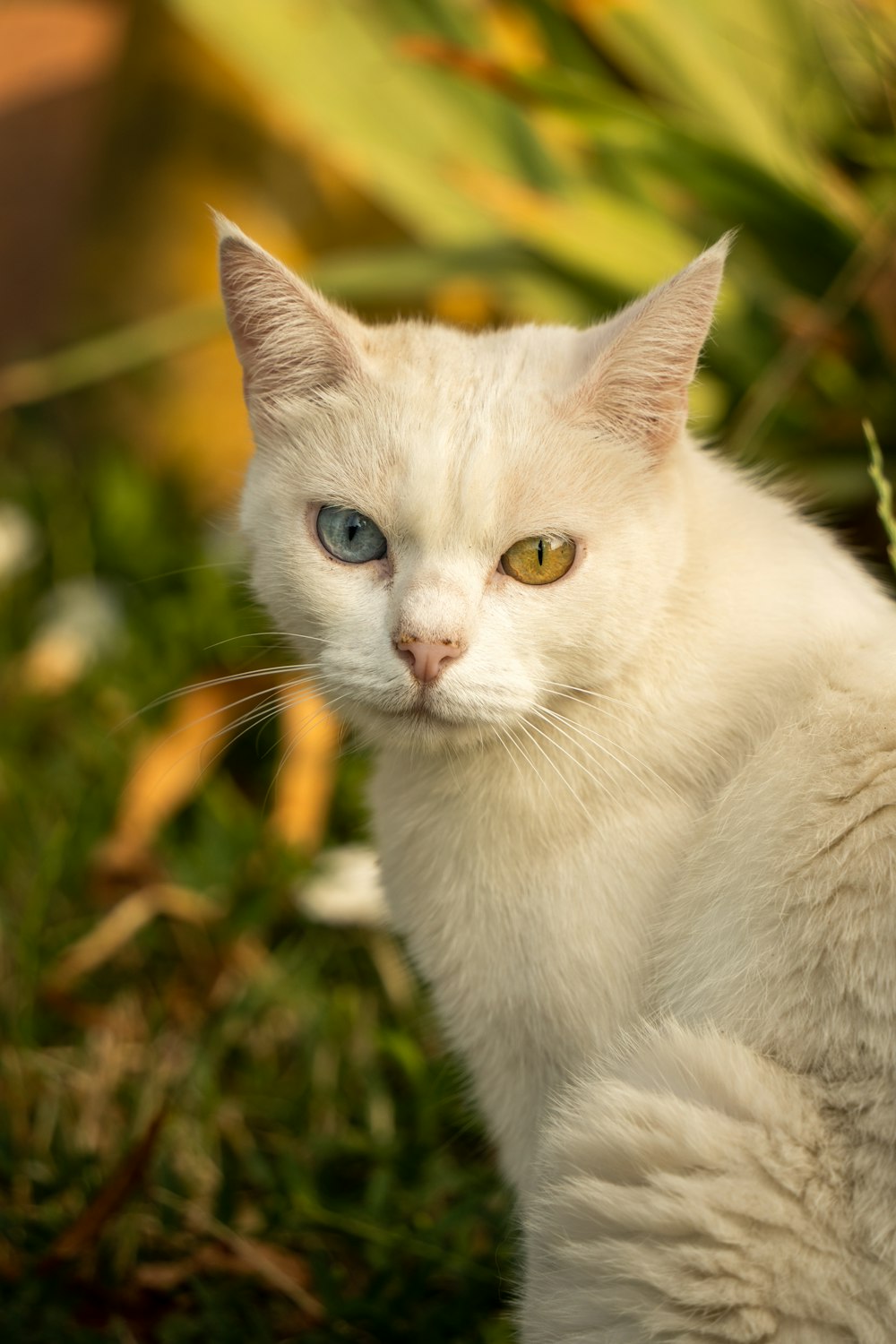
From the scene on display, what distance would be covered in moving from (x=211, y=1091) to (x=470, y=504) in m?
0.86

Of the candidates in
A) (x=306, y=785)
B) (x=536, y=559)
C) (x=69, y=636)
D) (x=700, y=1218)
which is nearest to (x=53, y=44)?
(x=69, y=636)

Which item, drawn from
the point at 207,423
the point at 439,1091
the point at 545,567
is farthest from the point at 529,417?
the point at 207,423

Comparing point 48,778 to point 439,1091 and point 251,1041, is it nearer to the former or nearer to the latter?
point 251,1041

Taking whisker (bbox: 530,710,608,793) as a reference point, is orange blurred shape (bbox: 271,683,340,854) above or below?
below

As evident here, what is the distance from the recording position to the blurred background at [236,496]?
134 centimetres

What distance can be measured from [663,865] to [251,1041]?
78 centimetres

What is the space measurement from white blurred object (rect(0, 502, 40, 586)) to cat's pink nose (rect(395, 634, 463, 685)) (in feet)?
5.31

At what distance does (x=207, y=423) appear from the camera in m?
2.74

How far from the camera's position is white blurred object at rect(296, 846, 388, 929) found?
1724 mm

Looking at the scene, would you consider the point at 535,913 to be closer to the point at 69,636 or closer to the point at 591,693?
the point at 591,693

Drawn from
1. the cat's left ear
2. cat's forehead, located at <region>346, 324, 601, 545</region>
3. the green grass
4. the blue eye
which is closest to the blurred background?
the green grass

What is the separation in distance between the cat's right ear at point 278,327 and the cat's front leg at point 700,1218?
653 millimetres

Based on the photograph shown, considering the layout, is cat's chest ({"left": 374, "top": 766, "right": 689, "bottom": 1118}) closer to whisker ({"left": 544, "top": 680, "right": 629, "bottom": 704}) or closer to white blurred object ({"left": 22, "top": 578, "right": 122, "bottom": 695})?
whisker ({"left": 544, "top": 680, "right": 629, "bottom": 704})

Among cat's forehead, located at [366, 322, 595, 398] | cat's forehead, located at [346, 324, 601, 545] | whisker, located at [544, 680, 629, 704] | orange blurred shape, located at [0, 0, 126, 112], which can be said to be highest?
orange blurred shape, located at [0, 0, 126, 112]
